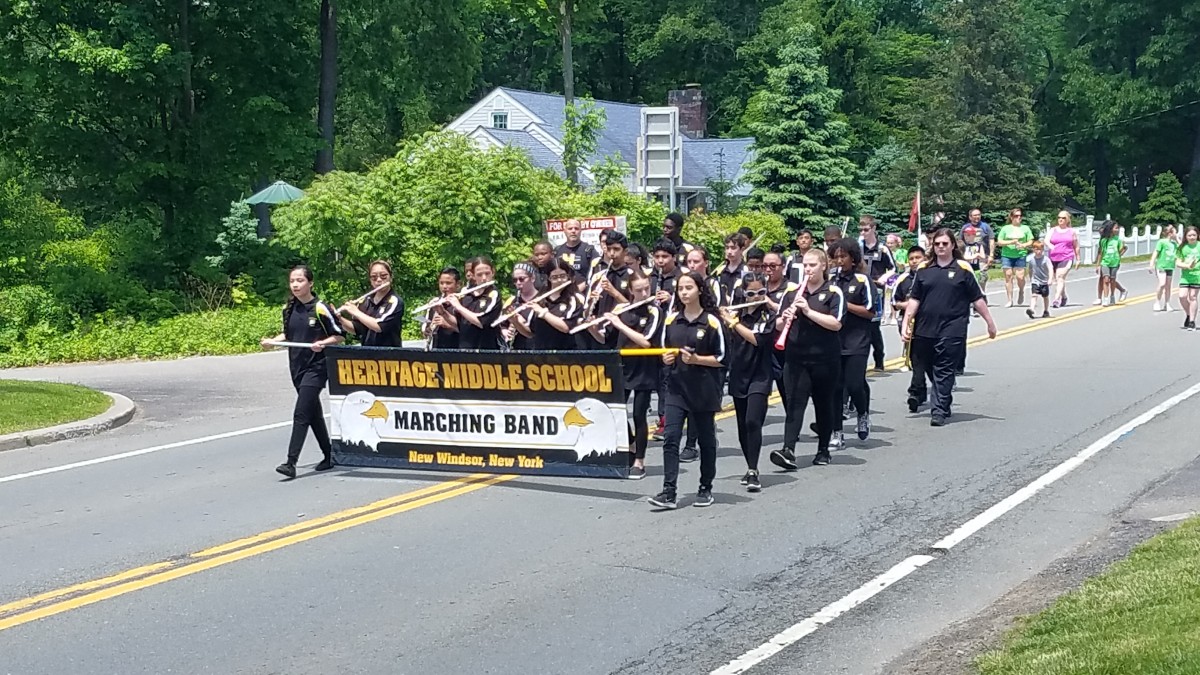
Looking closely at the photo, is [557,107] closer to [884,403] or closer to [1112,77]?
[1112,77]

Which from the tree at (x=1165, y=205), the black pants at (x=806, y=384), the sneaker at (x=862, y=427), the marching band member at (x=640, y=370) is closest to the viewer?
the marching band member at (x=640, y=370)

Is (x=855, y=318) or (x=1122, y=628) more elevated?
(x=855, y=318)

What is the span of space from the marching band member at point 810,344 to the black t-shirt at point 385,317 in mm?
3175

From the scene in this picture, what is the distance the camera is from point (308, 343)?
11.1 metres

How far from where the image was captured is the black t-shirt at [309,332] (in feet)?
36.4

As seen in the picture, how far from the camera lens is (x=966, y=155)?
55656 mm

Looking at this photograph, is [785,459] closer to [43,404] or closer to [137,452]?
[137,452]

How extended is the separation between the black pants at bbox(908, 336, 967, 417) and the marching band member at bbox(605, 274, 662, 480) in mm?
3442

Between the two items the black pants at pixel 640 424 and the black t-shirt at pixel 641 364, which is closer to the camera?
the black pants at pixel 640 424

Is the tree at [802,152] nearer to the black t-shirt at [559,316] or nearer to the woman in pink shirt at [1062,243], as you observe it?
the woman in pink shirt at [1062,243]

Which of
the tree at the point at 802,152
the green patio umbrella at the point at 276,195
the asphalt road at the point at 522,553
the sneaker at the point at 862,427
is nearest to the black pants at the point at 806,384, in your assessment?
the asphalt road at the point at 522,553

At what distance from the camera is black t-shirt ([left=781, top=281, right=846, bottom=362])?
10.7 meters

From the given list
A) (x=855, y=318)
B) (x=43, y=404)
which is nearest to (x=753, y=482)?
(x=855, y=318)

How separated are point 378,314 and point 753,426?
337 cm
